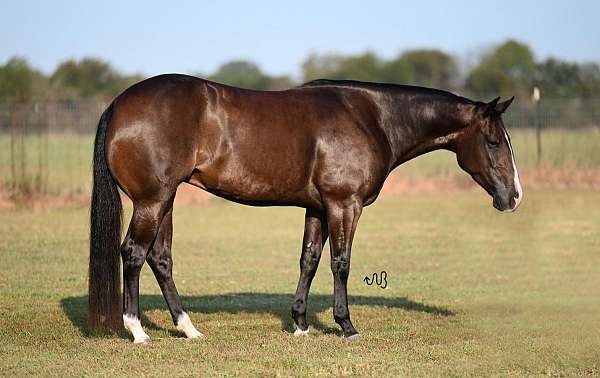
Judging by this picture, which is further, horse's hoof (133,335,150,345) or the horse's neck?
the horse's neck

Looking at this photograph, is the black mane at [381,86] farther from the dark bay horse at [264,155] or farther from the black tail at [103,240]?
the black tail at [103,240]

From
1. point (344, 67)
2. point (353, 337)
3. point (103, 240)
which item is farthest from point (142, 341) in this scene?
point (344, 67)

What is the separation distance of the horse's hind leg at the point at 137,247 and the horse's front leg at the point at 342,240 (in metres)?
1.45

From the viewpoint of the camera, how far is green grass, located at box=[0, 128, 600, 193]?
24.0 m

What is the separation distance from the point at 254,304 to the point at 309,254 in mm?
1924

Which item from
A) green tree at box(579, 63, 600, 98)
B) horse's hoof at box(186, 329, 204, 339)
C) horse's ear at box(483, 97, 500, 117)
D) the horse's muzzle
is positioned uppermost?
green tree at box(579, 63, 600, 98)

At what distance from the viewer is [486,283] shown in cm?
1152

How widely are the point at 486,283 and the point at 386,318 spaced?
2849mm

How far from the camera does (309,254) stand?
834cm

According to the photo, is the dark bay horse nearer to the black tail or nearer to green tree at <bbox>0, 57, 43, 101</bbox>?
the black tail

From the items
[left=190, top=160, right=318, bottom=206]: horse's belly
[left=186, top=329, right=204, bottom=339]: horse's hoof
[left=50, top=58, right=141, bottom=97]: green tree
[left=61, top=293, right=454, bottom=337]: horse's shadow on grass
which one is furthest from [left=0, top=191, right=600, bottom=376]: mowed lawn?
[left=50, top=58, right=141, bottom=97]: green tree

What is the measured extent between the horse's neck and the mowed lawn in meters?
1.75

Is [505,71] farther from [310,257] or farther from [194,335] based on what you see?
[194,335]

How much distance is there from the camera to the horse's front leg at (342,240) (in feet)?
26.0
